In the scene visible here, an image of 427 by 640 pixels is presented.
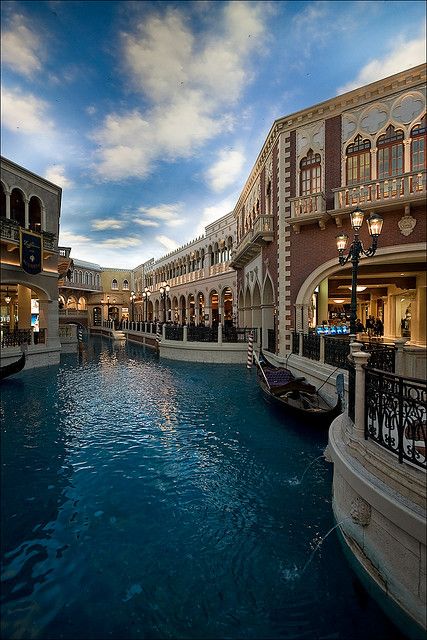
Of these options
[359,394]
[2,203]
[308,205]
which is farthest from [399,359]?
[2,203]

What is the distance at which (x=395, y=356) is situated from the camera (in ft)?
19.6

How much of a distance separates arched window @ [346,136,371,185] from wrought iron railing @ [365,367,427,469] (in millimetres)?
8937

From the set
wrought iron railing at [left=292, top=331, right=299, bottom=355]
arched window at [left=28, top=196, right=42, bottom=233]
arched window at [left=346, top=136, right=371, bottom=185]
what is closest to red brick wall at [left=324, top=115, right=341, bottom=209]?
arched window at [left=346, top=136, right=371, bottom=185]

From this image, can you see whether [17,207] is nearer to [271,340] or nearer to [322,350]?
[271,340]

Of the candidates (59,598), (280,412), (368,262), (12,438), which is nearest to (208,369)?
(280,412)

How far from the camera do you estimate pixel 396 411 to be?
339cm

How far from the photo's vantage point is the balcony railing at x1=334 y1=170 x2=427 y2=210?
30.7ft

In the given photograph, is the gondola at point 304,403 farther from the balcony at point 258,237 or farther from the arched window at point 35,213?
the arched window at point 35,213

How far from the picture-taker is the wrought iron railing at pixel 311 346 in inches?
367

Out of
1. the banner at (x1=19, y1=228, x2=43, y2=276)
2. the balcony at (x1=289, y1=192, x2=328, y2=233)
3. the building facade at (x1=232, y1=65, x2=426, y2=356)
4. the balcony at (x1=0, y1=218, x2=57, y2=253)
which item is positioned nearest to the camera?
the building facade at (x1=232, y1=65, x2=426, y2=356)

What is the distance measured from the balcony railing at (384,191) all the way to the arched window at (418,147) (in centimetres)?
49

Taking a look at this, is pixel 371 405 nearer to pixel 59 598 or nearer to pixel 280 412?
pixel 59 598

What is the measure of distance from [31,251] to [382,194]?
522 inches

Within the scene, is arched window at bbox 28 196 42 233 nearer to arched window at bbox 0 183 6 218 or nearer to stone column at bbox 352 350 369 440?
arched window at bbox 0 183 6 218
